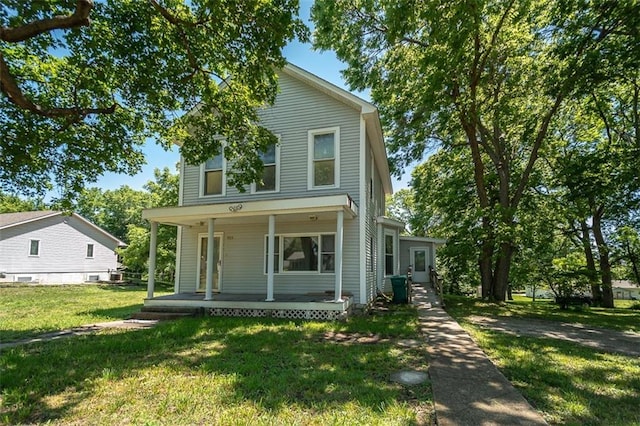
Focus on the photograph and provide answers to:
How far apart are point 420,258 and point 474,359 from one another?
15.1 metres

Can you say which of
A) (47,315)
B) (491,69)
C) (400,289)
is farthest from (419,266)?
(47,315)

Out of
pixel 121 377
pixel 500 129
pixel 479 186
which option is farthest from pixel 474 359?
pixel 500 129

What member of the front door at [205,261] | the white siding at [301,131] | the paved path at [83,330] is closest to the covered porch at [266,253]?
the front door at [205,261]

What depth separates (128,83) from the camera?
8.19 m

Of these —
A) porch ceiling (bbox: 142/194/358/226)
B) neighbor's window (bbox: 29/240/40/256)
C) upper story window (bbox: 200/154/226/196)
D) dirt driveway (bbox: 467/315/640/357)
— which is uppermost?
upper story window (bbox: 200/154/226/196)

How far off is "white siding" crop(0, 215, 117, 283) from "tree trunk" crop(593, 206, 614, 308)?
3465cm

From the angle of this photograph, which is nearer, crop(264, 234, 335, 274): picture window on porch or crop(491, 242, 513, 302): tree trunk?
crop(264, 234, 335, 274): picture window on porch

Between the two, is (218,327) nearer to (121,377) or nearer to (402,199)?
(121,377)

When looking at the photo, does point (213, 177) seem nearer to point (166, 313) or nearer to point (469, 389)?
point (166, 313)

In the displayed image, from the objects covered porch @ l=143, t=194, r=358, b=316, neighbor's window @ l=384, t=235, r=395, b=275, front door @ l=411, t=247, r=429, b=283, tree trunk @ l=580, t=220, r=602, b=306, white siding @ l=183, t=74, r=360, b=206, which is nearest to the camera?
covered porch @ l=143, t=194, r=358, b=316

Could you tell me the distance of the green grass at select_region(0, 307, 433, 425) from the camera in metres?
3.43

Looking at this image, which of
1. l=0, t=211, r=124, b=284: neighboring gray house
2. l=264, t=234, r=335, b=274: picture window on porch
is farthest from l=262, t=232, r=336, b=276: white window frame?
l=0, t=211, r=124, b=284: neighboring gray house

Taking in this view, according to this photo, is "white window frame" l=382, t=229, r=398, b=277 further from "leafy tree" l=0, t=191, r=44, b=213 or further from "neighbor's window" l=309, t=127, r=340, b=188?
"leafy tree" l=0, t=191, r=44, b=213

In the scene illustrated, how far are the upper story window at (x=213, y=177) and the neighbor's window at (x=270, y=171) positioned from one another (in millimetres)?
1381
